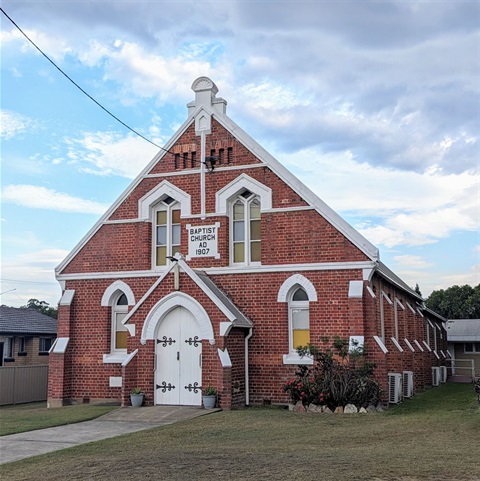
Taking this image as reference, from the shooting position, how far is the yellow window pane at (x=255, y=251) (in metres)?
20.5

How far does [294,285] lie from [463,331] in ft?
98.5

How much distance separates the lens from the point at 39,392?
1021 inches

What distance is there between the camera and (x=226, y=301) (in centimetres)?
1975

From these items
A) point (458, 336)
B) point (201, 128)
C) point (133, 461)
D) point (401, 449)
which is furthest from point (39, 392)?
point (458, 336)

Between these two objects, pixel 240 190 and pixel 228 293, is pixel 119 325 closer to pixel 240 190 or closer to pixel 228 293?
pixel 228 293

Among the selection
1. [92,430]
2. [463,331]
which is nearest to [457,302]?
[463,331]

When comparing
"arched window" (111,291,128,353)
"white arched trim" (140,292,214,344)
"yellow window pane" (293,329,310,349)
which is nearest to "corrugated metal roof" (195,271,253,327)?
"white arched trim" (140,292,214,344)

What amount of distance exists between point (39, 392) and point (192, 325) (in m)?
10.2

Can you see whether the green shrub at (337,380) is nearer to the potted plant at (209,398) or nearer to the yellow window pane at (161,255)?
the potted plant at (209,398)

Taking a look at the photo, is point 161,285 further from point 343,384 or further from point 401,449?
point 401,449

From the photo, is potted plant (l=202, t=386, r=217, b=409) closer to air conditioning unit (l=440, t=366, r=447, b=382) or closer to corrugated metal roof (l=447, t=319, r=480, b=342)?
air conditioning unit (l=440, t=366, r=447, b=382)

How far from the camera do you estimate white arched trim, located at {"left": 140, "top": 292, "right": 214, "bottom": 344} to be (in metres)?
18.6

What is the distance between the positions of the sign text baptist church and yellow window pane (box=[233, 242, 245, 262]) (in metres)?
0.56

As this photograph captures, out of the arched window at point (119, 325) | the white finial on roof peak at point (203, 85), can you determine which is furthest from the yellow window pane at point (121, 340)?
the white finial on roof peak at point (203, 85)
